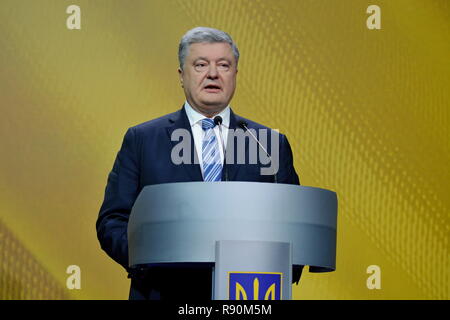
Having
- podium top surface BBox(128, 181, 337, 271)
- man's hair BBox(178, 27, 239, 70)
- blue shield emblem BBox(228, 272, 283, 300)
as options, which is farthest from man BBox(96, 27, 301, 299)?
blue shield emblem BBox(228, 272, 283, 300)

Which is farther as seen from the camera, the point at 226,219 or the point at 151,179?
the point at 151,179

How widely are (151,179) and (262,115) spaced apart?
5.05ft

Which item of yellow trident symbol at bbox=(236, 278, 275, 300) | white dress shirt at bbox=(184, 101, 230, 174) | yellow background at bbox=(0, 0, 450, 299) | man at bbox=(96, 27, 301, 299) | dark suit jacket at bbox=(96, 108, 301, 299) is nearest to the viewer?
yellow trident symbol at bbox=(236, 278, 275, 300)

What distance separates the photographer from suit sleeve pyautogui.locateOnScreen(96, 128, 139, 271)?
104 inches

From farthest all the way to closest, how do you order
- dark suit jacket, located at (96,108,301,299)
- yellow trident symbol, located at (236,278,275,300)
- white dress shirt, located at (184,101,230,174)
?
white dress shirt, located at (184,101,230,174) → dark suit jacket, located at (96,108,301,299) → yellow trident symbol, located at (236,278,275,300)

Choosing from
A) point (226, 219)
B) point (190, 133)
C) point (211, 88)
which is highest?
point (211, 88)

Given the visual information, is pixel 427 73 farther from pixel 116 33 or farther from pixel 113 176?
pixel 113 176

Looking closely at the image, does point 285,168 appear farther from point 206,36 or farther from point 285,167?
point 206,36

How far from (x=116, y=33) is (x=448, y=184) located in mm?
1834

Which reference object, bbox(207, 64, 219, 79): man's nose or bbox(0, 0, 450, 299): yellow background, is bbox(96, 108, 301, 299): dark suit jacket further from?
bbox(0, 0, 450, 299): yellow background

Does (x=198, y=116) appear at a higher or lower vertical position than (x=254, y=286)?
higher

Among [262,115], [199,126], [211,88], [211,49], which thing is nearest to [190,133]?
[199,126]

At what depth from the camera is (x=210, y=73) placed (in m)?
2.98

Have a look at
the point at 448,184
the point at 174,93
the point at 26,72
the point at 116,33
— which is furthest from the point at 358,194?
the point at 26,72
